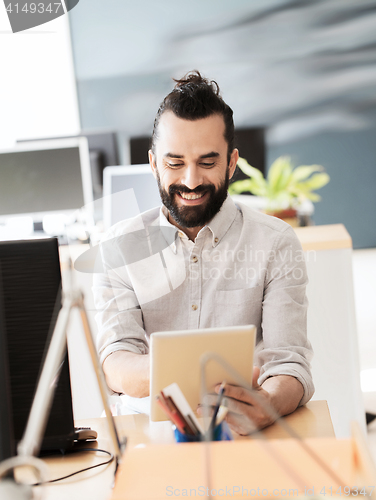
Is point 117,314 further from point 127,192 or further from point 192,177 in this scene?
point 127,192

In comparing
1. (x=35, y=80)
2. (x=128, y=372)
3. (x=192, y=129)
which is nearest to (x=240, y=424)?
(x=128, y=372)

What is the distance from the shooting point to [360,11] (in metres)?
4.38

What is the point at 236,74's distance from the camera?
4457mm

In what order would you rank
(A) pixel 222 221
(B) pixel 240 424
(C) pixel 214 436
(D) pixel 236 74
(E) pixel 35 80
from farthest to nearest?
(D) pixel 236 74
(E) pixel 35 80
(A) pixel 222 221
(B) pixel 240 424
(C) pixel 214 436

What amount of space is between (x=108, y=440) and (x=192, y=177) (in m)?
0.65

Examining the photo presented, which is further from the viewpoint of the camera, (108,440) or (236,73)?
(236,73)

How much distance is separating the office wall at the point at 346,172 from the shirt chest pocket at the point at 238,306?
3.57m

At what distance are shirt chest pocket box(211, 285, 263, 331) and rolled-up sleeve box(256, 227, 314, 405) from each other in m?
0.03

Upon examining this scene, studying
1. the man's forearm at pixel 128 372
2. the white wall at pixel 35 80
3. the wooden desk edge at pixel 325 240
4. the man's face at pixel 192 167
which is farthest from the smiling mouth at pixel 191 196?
the white wall at pixel 35 80

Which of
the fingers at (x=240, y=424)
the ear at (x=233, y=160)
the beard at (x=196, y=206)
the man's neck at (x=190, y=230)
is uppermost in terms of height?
the ear at (x=233, y=160)

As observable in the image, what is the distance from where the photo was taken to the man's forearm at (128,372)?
1.00 meters

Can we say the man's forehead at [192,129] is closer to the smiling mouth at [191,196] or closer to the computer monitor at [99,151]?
the smiling mouth at [191,196]

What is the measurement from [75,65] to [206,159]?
3637mm

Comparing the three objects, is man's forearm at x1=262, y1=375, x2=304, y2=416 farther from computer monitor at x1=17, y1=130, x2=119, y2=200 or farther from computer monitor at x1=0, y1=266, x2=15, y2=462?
computer monitor at x1=17, y1=130, x2=119, y2=200
